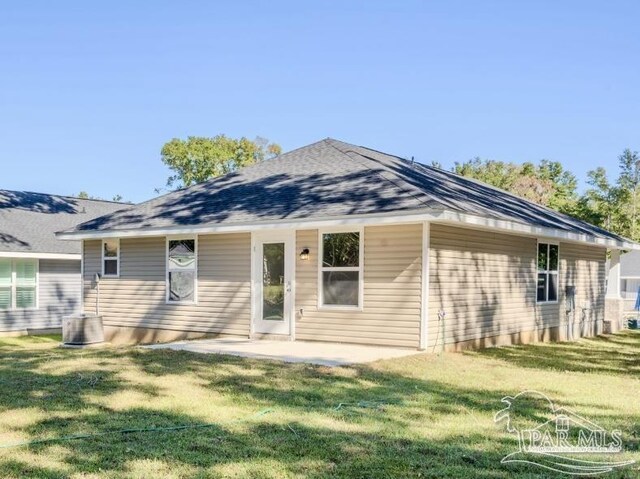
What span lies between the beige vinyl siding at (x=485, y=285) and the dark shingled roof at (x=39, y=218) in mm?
11290

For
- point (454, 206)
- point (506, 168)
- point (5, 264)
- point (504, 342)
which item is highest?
point (506, 168)

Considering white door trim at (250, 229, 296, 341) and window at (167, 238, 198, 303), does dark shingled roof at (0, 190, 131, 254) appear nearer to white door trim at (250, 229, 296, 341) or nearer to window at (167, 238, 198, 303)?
window at (167, 238, 198, 303)

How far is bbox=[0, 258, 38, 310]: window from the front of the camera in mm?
16469

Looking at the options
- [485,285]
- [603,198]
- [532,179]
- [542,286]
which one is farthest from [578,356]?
[603,198]

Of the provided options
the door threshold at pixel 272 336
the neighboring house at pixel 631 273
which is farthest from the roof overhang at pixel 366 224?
the neighboring house at pixel 631 273

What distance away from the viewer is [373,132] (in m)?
37.2

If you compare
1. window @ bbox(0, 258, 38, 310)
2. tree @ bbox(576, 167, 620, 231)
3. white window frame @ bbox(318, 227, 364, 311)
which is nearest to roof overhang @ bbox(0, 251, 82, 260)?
window @ bbox(0, 258, 38, 310)

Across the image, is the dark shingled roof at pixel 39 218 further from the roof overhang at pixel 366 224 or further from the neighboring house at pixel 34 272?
the roof overhang at pixel 366 224

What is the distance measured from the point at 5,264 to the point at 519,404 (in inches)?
573

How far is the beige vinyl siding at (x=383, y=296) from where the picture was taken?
9.80 meters

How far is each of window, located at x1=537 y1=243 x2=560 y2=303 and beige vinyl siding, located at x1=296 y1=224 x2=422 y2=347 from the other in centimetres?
467

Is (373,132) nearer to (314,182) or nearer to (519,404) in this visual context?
(314,182)

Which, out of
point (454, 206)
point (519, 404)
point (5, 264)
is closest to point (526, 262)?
point (454, 206)

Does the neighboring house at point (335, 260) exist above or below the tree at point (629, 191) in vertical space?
below
